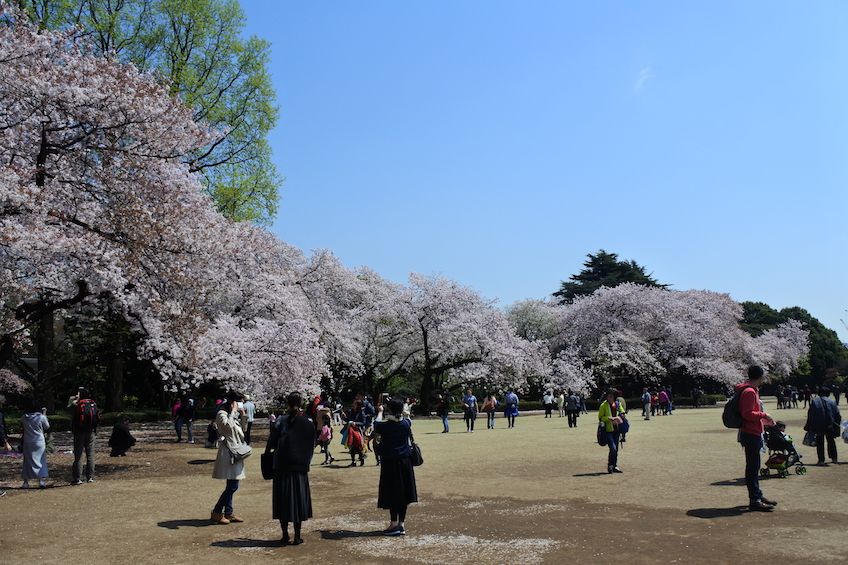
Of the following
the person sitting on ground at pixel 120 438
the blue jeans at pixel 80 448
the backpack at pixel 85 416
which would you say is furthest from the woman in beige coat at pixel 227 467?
the person sitting on ground at pixel 120 438

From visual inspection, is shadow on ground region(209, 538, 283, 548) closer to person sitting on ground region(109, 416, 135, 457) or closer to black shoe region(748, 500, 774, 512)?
black shoe region(748, 500, 774, 512)

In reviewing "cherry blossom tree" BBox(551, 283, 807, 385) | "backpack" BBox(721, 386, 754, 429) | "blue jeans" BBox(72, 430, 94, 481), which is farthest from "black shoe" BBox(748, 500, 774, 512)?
"cherry blossom tree" BBox(551, 283, 807, 385)

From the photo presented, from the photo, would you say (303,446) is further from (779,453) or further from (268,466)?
(779,453)

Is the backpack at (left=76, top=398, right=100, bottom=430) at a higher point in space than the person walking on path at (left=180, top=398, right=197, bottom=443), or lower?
higher

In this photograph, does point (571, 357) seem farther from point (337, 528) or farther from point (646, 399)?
point (337, 528)

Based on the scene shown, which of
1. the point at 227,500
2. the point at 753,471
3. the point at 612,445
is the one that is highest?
the point at 753,471

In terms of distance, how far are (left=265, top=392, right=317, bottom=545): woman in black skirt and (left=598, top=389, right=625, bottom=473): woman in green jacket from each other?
21.8 feet

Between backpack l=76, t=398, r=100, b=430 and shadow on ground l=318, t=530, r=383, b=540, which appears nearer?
shadow on ground l=318, t=530, r=383, b=540

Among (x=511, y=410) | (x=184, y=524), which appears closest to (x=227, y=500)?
(x=184, y=524)

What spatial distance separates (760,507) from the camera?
8.39 meters

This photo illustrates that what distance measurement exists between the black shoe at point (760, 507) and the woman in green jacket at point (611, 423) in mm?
4042

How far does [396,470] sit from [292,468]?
1314 millimetres

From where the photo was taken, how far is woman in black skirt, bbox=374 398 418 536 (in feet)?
26.3

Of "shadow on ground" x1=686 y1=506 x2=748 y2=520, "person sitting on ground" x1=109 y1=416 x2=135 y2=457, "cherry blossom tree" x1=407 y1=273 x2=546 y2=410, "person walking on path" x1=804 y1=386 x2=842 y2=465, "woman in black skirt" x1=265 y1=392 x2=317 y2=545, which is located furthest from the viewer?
"cherry blossom tree" x1=407 y1=273 x2=546 y2=410
